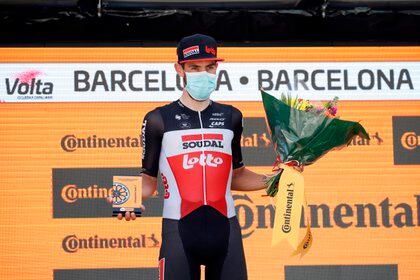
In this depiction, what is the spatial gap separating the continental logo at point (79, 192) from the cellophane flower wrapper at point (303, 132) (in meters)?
2.33

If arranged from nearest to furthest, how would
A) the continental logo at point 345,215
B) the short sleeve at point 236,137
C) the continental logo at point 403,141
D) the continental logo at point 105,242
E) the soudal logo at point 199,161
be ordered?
the soudal logo at point 199,161, the short sleeve at point 236,137, the continental logo at point 105,242, the continental logo at point 345,215, the continental logo at point 403,141

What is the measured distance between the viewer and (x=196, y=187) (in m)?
4.09

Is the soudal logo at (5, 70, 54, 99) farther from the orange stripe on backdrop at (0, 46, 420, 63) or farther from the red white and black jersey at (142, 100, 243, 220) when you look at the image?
the red white and black jersey at (142, 100, 243, 220)

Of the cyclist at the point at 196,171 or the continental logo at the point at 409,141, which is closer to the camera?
the cyclist at the point at 196,171

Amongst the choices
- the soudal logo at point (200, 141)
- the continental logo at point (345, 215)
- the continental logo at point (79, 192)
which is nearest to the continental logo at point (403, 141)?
the continental logo at point (345, 215)

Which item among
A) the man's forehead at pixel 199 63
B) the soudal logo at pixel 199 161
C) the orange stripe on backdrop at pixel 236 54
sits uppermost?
the orange stripe on backdrop at pixel 236 54

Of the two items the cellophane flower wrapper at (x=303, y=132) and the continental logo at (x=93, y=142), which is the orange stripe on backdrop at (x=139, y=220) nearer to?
the continental logo at (x=93, y=142)

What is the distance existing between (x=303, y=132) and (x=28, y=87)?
268cm

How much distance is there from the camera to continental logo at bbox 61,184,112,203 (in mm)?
6203

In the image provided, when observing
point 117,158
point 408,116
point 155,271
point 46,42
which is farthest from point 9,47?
point 408,116

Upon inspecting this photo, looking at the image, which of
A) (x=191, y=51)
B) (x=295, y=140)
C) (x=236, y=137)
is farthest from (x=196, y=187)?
(x=191, y=51)

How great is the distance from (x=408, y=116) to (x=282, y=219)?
2.53 metres

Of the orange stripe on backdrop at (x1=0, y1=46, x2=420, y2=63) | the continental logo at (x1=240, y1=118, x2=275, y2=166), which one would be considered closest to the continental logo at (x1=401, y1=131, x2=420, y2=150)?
the orange stripe on backdrop at (x1=0, y1=46, x2=420, y2=63)

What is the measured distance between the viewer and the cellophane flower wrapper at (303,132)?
4043 millimetres
